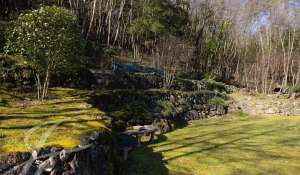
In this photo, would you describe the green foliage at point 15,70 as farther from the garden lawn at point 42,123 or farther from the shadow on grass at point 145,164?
the shadow on grass at point 145,164

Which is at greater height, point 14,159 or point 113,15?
point 113,15

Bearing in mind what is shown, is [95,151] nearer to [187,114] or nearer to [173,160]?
[173,160]

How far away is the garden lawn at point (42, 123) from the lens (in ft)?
13.6

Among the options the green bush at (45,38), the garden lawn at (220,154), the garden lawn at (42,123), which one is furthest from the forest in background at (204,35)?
the garden lawn at (42,123)

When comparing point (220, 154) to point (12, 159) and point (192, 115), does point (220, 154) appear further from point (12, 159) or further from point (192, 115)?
point (192, 115)

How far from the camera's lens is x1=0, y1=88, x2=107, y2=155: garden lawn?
13.6 feet

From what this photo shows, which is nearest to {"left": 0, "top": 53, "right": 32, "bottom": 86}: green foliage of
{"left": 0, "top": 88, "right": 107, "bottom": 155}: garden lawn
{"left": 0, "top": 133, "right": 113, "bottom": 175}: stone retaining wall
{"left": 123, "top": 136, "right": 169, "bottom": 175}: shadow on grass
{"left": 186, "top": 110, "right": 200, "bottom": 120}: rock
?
{"left": 0, "top": 88, "right": 107, "bottom": 155}: garden lawn

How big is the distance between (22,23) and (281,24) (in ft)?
81.0

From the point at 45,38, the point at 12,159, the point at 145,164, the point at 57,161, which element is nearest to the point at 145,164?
the point at 145,164

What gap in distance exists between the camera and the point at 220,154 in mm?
7730

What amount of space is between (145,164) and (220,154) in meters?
2.00

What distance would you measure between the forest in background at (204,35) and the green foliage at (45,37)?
8633 mm

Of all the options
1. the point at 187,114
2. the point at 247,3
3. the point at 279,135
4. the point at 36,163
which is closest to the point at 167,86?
the point at 187,114

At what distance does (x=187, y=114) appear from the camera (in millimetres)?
14062
